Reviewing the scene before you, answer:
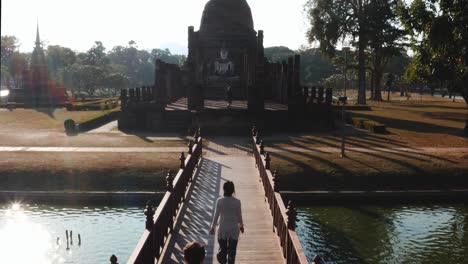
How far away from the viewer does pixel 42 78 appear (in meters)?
68.7

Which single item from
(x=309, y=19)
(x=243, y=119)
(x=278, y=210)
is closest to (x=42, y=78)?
(x=309, y=19)

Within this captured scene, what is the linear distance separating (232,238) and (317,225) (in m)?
10.2

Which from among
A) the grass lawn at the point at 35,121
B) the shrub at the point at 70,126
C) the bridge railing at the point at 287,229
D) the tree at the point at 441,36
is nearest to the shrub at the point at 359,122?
the tree at the point at 441,36

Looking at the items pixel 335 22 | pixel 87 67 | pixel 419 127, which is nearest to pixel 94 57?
pixel 87 67

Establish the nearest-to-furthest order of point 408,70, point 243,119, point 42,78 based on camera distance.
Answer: point 408,70 < point 243,119 < point 42,78

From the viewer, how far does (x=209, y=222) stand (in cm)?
1370

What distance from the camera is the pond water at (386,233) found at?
15.7 metres

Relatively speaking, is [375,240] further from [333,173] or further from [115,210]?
[115,210]

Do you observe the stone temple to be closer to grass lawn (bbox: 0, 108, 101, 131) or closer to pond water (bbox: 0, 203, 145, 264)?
grass lawn (bbox: 0, 108, 101, 131)

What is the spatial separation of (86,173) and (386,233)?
13120 mm

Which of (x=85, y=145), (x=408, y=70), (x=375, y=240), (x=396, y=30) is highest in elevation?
(x=396, y=30)

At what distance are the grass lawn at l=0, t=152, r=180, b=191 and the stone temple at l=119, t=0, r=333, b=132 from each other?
10.5 m

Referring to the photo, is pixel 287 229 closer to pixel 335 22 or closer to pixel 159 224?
pixel 159 224

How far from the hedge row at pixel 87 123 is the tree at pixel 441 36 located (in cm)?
2293
